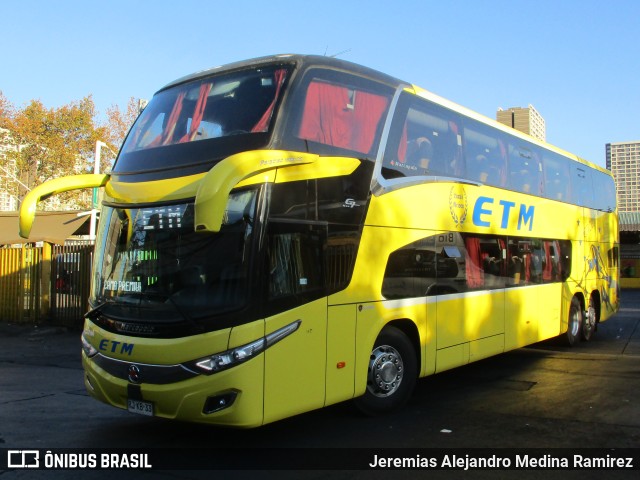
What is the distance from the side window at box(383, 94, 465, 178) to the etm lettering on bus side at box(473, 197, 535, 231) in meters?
0.76

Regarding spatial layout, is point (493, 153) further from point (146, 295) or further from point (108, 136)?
Answer: point (108, 136)

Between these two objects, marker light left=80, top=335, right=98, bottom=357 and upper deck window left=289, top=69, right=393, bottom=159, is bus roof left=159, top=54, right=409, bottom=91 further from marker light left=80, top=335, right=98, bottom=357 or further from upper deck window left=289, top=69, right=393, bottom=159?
marker light left=80, top=335, right=98, bottom=357

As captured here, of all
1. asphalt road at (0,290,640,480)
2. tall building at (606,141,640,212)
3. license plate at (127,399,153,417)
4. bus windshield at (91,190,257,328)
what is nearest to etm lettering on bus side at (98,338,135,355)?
bus windshield at (91,190,257,328)

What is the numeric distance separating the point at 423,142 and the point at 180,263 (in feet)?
13.0

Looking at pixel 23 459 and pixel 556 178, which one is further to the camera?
pixel 556 178

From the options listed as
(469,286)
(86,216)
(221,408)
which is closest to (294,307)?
(221,408)

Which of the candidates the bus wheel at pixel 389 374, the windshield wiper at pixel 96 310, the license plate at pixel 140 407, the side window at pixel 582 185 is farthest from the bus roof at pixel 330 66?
the side window at pixel 582 185

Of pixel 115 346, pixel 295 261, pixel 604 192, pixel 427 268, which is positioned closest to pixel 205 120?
pixel 295 261

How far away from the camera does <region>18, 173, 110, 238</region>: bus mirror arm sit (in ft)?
20.4

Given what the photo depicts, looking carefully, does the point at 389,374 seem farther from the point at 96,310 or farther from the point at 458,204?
the point at 96,310

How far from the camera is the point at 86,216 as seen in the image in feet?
71.3

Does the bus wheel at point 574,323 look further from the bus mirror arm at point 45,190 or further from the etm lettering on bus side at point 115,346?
the bus mirror arm at point 45,190

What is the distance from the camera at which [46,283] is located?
1608 centimetres

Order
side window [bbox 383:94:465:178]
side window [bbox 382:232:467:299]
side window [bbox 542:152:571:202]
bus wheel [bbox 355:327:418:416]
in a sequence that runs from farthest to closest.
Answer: side window [bbox 542:152:571:202] → side window [bbox 383:94:465:178] → side window [bbox 382:232:467:299] → bus wheel [bbox 355:327:418:416]
